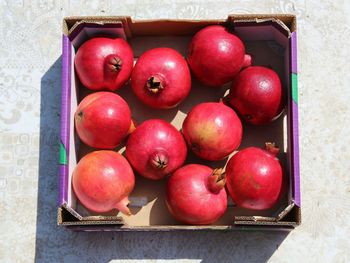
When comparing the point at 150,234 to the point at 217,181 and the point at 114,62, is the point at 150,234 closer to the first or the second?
the point at 217,181

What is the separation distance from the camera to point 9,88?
105 cm

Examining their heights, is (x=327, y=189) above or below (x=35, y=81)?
A: below

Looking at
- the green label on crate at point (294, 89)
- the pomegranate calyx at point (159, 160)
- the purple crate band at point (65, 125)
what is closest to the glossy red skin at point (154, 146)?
the pomegranate calyx at point (159, 160)

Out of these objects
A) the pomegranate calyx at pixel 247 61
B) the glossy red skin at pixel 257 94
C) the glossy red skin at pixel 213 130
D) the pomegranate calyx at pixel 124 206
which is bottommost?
the pomegranate calyx at pixel 124 206

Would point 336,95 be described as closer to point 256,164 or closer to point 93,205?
point 256,164

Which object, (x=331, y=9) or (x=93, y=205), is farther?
(x=331, y=9)

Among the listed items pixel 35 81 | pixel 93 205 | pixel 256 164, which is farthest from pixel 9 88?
pixel 256 164

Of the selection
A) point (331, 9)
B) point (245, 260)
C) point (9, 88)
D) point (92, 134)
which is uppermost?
point (331, 9)

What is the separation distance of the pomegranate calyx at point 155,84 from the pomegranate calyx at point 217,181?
18 centimetres

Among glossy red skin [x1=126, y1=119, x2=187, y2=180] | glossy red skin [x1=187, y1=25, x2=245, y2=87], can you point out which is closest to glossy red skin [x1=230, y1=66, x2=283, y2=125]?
glossy red skin [x1=187, y1=25, x2=245, y2=87]

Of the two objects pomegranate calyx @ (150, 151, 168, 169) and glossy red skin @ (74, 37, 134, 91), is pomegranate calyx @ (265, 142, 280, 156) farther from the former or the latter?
glossy red skin @ (74, 37, 134, 91)

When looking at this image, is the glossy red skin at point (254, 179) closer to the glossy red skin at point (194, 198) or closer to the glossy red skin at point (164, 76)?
the glossy red skin at point (194, 198)

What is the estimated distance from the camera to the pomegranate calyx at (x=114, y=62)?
904 millimetres

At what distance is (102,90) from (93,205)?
0.74ft
